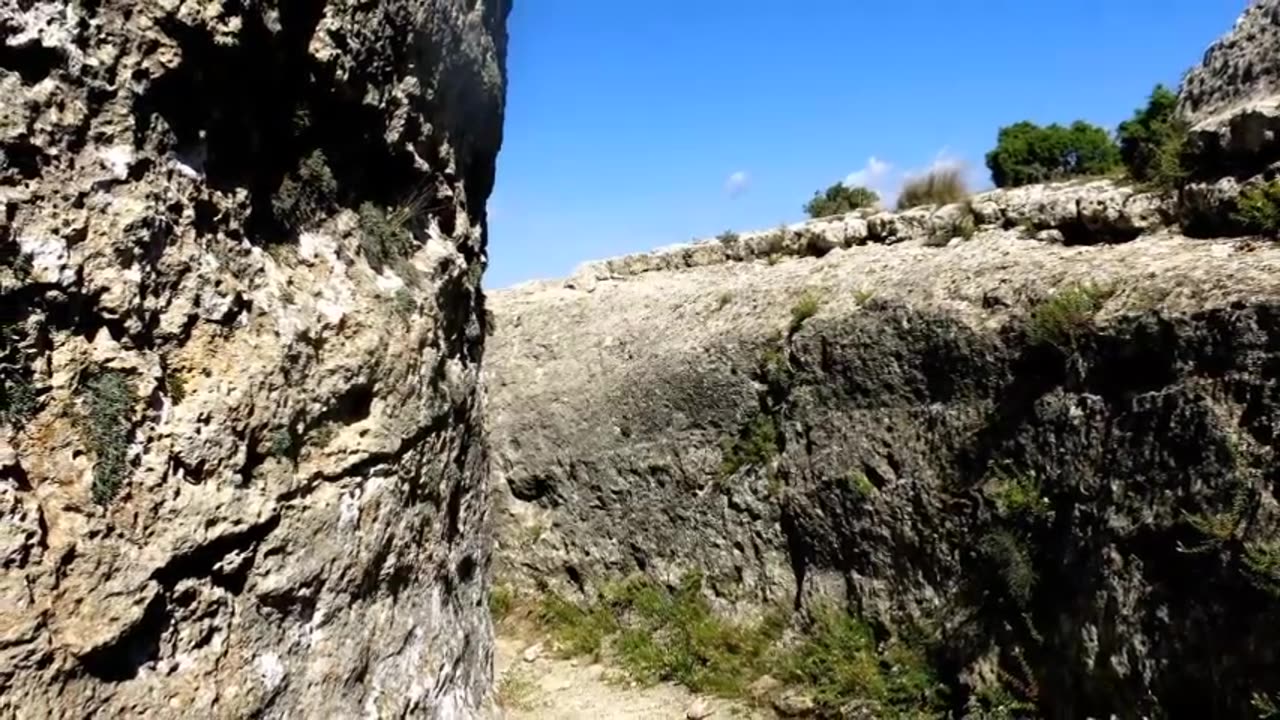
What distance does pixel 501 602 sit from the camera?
478 inches

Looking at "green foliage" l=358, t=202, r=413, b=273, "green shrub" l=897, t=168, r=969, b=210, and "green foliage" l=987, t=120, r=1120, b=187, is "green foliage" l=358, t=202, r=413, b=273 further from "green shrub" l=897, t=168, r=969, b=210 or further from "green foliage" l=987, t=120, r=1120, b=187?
"green foliage" l=987, t=120, r=1120, b=187

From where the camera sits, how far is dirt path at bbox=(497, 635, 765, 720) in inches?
381

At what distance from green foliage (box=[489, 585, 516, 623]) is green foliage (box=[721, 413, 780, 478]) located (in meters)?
3.02

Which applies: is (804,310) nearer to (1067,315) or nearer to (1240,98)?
(1067,315)

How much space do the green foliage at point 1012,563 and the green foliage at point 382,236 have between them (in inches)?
189

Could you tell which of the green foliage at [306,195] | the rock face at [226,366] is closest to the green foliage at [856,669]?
the rock face at [226,366]

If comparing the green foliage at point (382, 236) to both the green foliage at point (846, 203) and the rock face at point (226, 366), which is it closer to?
the rock face at point (226, 366)

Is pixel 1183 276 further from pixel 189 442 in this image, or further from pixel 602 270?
pixel 602 270

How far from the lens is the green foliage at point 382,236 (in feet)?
21.1

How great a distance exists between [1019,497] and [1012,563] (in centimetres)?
49

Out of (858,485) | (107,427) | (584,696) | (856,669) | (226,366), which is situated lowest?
(584,696)

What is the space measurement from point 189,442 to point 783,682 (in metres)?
6.32

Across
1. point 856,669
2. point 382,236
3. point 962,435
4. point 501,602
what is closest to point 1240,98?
point 962,435

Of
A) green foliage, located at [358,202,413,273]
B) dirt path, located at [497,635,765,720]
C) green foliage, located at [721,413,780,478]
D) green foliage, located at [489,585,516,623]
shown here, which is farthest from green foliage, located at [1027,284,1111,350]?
green foliage, located at [489,585,516,623]
